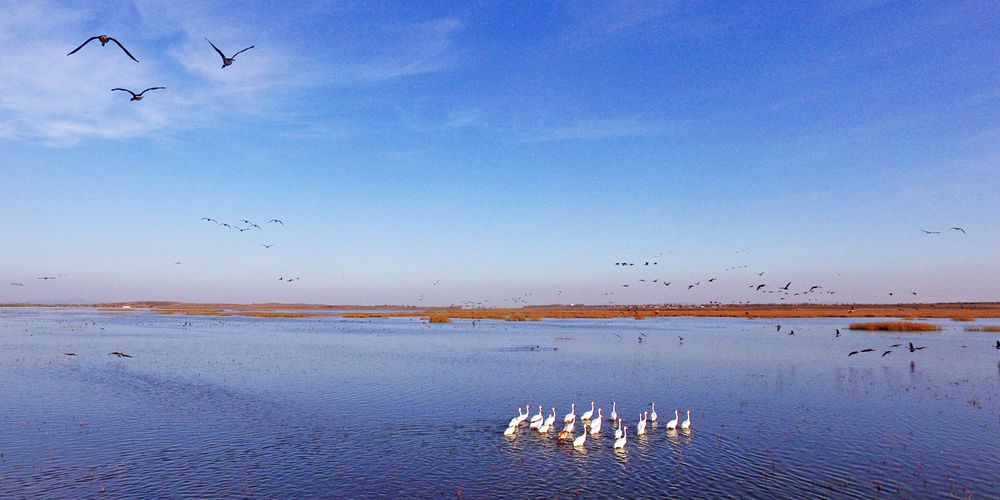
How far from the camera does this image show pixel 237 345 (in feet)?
187

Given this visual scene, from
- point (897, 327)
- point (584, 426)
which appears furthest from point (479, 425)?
point (897, 327)

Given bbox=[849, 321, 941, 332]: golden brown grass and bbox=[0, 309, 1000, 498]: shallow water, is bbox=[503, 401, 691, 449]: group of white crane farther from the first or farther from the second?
bbox=[849, 321, 941, 332]: golden brown grass

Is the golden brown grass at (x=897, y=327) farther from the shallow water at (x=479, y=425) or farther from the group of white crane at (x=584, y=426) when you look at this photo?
the group of white crane at (x=584, y=426)

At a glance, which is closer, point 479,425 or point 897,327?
point 479,425

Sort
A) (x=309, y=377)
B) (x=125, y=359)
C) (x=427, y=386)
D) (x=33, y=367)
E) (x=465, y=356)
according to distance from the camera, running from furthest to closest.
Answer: (x=465, y=356), (x=125, y=359), (x=33, y=367), (x=309, y=377), (x=427, y=386)

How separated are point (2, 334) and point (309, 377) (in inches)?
2140

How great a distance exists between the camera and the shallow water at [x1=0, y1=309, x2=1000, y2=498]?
17375 mm

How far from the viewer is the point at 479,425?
24.3 meters

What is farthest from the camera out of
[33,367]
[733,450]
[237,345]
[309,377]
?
[237,345]

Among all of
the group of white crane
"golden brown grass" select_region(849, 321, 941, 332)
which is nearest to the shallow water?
the group of white crane

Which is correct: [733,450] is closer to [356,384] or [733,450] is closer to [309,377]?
[356,384]

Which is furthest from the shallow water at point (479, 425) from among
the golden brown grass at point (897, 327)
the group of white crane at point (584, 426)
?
the golden brown grass at point (897, 327)

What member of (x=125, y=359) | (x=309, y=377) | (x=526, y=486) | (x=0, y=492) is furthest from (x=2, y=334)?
(x=526, y=486)

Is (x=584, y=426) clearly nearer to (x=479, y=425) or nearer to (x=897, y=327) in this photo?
(x=479, y=425)
